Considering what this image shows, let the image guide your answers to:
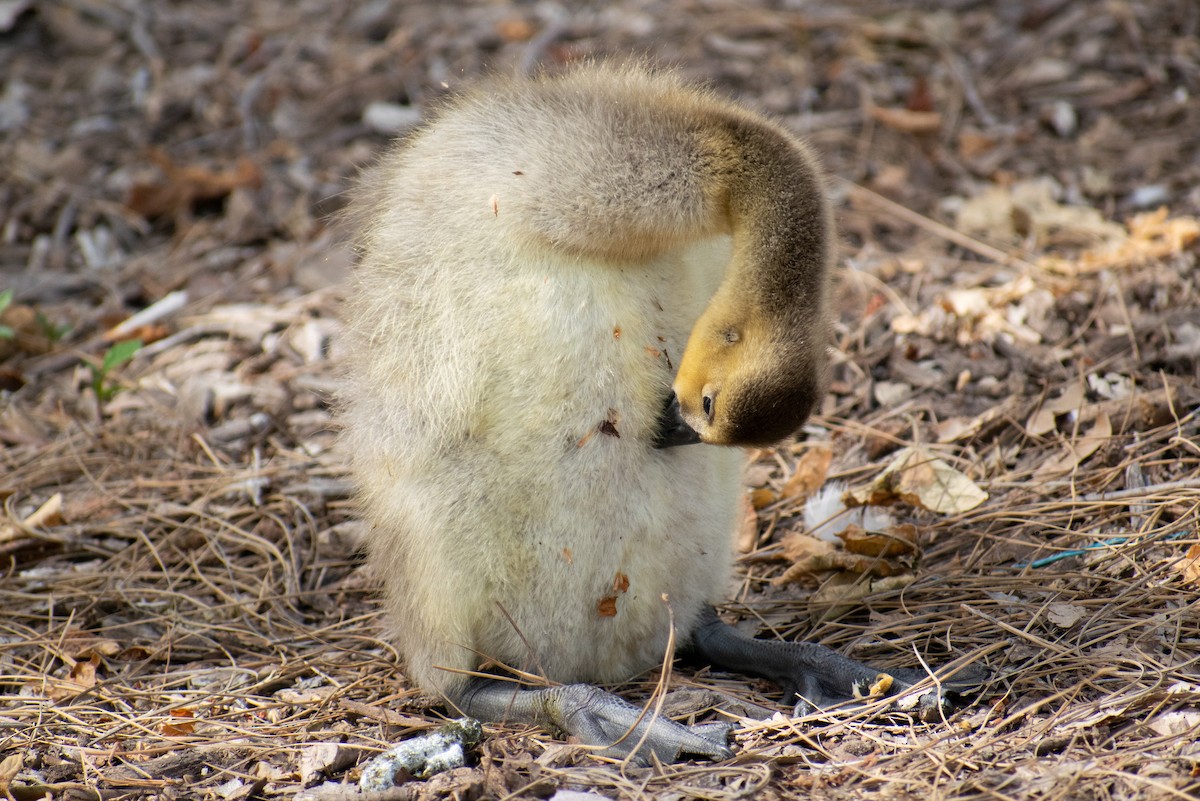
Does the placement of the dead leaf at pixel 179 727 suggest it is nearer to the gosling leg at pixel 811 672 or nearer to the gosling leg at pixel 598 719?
the gosling leg at pixel 598 719

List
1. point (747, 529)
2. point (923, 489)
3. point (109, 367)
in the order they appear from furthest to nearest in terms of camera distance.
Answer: point (109, 367) → point (747, 529) → point (923, 489)

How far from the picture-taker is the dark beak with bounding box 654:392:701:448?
140 inches

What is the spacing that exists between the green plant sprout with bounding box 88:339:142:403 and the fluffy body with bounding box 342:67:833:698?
2.13 metres

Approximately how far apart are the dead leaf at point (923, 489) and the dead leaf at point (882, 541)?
0.24 m

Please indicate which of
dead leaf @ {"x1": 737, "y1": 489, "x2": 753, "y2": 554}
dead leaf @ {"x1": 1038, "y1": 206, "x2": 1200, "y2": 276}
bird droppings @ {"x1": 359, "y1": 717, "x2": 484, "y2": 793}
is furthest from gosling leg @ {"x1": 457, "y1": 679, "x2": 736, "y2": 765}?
dead leaf @ {"x1": 1038, "y1": 206, "x2": 1200, "y2": 276}

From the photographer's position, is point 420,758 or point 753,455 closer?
point 420,758

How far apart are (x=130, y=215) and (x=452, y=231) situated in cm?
446

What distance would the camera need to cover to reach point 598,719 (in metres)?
3.53

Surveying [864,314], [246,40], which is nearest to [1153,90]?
[864,314]

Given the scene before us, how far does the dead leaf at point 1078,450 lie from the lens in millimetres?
4598

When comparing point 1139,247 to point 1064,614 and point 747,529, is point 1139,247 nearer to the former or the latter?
point 747,529

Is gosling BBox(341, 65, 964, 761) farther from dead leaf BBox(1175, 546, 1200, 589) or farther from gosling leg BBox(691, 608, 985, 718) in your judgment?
dead leaf BBox(1175, 546, 1200, 589)

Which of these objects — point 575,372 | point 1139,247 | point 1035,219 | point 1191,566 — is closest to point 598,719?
point 575,372

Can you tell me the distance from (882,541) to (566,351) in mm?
1554
